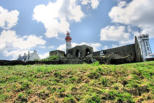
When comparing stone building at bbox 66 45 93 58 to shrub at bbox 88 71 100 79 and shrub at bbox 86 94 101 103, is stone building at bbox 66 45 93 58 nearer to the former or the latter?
shrub at bbox 88 71 100 79

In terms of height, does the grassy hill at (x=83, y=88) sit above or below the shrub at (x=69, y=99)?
above

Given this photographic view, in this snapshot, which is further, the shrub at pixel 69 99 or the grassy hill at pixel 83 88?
the grassy hill at pixel 83 88

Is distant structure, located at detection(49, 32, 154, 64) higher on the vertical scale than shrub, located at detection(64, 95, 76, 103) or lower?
higher

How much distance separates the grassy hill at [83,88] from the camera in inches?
131

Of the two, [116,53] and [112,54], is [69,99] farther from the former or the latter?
[116,53]

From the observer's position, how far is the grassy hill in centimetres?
332

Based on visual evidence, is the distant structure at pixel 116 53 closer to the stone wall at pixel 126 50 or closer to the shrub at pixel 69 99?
the stone wall at pixel 126 50

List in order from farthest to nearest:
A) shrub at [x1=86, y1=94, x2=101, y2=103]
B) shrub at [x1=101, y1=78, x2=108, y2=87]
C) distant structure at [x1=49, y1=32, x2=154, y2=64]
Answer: distant structure at [x1=49, y1=32, x2=154, y2=64]
shrub at [x1=101, y1=78, x2=108, y2=87]
shrub at [x1=86, y1=94, x2=101, y2=103]

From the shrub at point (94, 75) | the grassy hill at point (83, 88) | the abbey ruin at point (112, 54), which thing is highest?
the abbey ruin at point (112, 54)

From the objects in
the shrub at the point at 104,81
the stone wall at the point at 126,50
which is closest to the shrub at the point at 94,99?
the shrub at the point at 104,81

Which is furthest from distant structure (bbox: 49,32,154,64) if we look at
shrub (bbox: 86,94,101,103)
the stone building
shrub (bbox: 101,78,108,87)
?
shrub (bbox: 86,94,101,103)

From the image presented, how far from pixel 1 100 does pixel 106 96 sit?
3.02 metres

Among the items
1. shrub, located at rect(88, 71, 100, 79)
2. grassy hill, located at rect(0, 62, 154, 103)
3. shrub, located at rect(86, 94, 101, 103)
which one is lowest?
shrub, located at rect(86, 94, 101, 103)

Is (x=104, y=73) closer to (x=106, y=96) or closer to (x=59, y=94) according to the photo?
(x=106, y=96)
